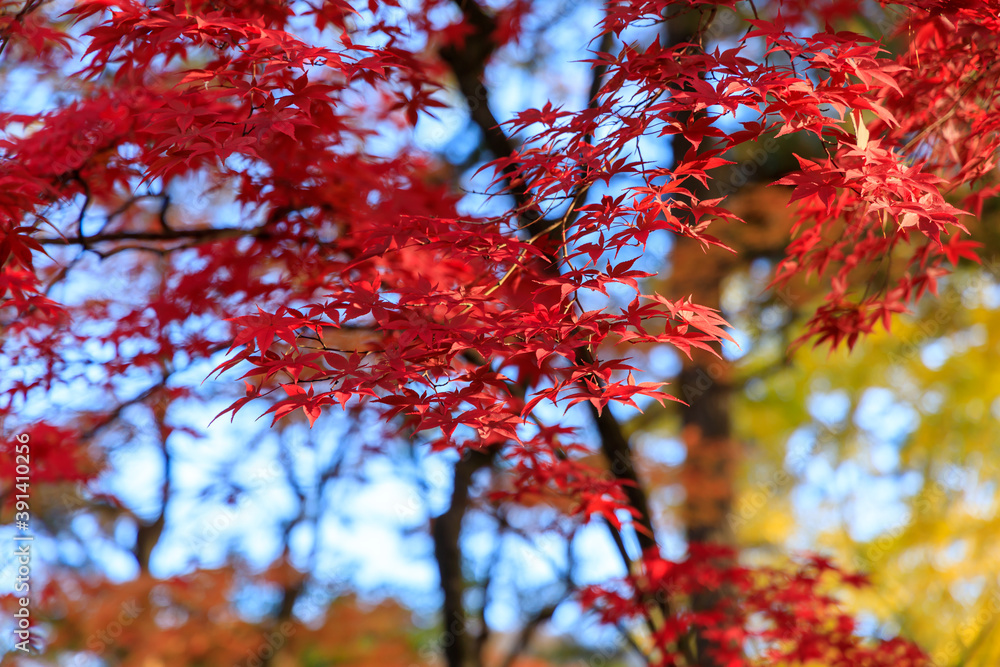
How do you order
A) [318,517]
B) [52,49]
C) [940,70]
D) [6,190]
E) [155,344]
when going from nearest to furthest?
[6,190] < [940,70] < [155,344] < [52,49] < [318,517]

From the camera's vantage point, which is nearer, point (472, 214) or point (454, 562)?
point (472, 214)

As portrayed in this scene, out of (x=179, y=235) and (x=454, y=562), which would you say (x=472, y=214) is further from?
(x=454, y=562)

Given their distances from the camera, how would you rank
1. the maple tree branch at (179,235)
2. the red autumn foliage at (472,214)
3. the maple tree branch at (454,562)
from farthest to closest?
the maple tree branch at (454,562)
the maple tree branch at (179,235)
the red autumn foliage at (472,214)

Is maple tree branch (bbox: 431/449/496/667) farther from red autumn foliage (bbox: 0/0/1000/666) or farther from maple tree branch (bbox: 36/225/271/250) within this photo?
maple tree branch (bbox: 36/225/271/250)

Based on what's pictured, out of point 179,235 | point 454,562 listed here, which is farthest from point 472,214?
point 454,562

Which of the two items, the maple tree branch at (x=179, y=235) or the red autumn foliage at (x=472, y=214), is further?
the maple tree branch at (x=179, y=235)

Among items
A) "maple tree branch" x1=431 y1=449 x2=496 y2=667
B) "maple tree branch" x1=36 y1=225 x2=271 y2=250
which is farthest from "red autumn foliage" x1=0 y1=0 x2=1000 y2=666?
"maple tree branch" x1=431 y1=449 x2=496 y2=667

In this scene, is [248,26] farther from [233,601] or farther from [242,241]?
[233,601]

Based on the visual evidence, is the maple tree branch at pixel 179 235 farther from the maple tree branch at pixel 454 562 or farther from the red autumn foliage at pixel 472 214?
the maple tree branch at pixel 454 562

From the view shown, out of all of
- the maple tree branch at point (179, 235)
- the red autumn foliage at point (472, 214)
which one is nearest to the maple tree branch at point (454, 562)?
the red autumn foliage at point (472, 214)

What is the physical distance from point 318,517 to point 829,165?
288 inches

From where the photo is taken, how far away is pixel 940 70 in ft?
8.53

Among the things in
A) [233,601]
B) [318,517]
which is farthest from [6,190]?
[233,601]

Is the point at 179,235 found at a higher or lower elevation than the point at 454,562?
higher
